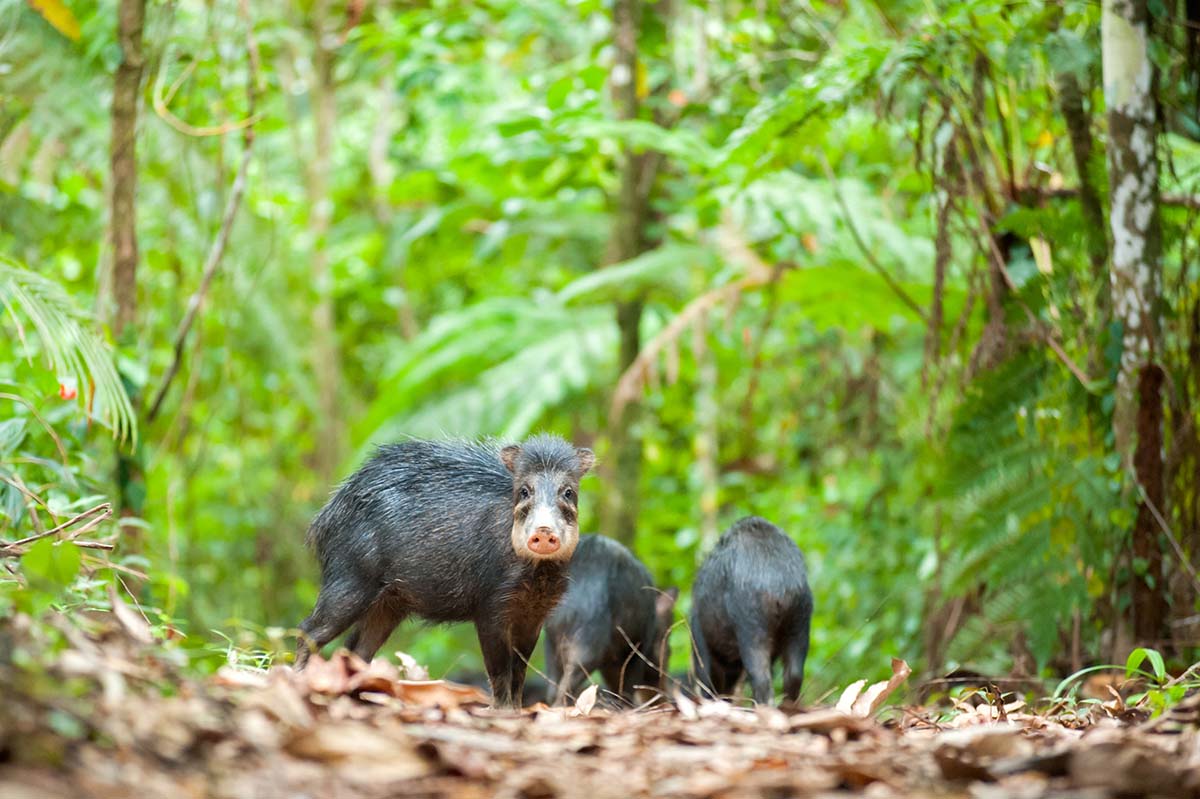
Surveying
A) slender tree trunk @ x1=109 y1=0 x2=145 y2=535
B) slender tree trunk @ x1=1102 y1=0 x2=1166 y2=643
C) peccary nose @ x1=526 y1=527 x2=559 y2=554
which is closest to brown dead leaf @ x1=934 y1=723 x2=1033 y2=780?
peccary nose @ x1=526 y1=527 x2=559 y2=554

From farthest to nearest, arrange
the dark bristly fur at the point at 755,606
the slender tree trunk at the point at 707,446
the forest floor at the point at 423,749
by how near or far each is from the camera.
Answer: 1. the slender tree trunk at the point at 707,446
2. the dark bristly fur at the point at 755,606
3. the forest floor at the point at 423,749

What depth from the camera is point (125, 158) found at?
577 centimetres

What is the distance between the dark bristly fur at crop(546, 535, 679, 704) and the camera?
18.5 ft

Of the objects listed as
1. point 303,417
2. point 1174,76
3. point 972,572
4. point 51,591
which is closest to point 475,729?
point 51,591

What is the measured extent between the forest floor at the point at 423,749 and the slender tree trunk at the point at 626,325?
4663 millimetres

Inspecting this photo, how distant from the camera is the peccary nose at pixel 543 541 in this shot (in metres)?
4.52

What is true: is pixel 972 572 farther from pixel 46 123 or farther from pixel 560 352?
pixel 46 123

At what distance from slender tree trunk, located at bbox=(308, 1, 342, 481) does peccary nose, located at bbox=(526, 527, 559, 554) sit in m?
6.87

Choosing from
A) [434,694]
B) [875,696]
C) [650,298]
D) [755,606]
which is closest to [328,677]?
[434,694]

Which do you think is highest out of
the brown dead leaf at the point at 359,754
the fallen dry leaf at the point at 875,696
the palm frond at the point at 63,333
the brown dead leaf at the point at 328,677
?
the palm frond at the point at 63,333

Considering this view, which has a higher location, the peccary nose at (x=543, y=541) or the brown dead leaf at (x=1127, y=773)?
the brown dead leaf at (x=1127, y=773)

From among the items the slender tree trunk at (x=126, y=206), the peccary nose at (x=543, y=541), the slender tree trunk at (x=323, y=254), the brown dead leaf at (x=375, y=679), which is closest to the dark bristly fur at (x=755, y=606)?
the peccary nose at (x=543, y=541)

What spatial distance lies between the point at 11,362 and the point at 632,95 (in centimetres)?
402

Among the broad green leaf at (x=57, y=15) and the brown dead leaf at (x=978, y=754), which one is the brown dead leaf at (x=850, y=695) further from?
the broad green leaf at (x=57, y=15)
